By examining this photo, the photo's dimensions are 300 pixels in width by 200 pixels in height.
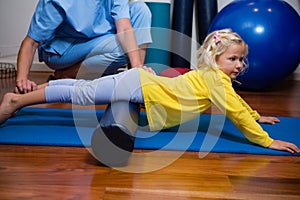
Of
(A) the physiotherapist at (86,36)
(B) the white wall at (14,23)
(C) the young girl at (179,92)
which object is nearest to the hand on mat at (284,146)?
(C) the young girl at (179,92)

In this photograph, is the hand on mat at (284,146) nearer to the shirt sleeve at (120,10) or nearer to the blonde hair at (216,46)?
the blonde hair at (216,46)

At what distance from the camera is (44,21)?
171cm

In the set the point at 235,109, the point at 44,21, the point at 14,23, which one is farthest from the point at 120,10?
the point at 14,23

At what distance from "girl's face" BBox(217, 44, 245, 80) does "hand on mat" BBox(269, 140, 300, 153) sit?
0.29m

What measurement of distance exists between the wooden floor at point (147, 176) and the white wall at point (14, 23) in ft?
5.31

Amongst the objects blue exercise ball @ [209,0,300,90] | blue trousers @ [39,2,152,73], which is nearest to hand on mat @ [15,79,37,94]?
blue trousers @ [39,2,152,73]

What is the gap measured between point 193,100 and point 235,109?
165 millimetres

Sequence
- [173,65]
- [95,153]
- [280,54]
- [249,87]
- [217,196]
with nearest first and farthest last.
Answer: [217,196], [95,153], [280,54], [249,87], [173,65]

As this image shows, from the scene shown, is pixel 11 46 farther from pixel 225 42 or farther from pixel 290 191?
pixel 290 191

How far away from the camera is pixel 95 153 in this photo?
4.21ft

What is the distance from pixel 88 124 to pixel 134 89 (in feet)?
0.98

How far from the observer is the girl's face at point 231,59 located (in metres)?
1.44

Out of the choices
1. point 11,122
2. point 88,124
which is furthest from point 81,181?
point 11,122

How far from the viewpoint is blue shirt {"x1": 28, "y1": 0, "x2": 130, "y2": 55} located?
1712 mm
